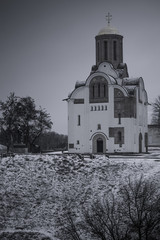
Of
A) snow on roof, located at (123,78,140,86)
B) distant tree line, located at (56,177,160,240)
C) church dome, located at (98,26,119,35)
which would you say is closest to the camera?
distant tree line, located at (56,177,160,240)

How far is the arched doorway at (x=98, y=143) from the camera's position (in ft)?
190

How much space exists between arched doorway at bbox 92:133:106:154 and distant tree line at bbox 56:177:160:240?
24940 mm

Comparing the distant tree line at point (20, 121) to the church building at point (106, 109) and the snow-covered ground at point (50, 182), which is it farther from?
the snow-covered ground at point (50, 182)

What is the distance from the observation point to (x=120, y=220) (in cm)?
2667

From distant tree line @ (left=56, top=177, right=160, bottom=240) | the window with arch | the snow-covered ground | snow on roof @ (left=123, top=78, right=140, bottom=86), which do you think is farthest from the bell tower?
distant tree line @ (left=56, top=177, right=160, bottom=240)

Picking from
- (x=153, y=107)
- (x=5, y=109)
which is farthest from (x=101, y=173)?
(x=153, y=107)

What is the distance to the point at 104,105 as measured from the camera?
58.2 metres

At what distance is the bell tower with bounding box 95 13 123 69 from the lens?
61.1 metres

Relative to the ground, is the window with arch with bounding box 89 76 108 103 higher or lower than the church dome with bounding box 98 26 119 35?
lower

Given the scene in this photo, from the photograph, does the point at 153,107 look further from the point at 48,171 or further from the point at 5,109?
the point at 48,171

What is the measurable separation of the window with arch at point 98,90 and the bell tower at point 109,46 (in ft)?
11.8

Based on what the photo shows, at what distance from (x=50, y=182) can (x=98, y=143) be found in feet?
72.3

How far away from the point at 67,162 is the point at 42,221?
8.75m

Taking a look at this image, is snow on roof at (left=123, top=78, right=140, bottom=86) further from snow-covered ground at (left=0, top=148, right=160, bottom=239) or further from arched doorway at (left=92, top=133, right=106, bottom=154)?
snow-covered ground at (left=0, top=148, right=160, bottom=239)
